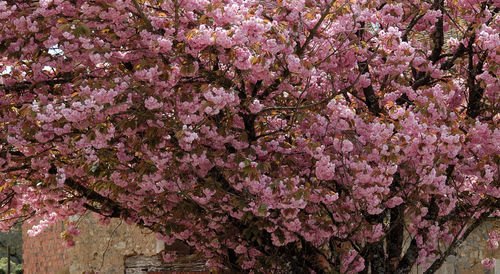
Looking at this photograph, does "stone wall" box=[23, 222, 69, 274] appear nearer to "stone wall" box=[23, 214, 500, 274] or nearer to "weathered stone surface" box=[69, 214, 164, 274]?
"stone wall" box=[23, 214, 500, 274]

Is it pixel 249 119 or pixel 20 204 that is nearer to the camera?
pixel 249 119

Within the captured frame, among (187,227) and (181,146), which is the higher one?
(181,146)

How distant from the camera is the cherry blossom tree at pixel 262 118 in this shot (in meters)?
4.82

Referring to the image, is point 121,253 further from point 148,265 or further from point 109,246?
point 148,265

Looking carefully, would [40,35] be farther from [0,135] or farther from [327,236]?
[327,236]

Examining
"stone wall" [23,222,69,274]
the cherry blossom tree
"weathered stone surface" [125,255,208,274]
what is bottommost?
"stone wall" [23,222,69,274]

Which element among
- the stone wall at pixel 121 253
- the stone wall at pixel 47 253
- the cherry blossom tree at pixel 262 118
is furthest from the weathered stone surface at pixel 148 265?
the cherry blossom tree at pixel 262 118

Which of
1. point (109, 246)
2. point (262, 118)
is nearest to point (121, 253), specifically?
point (109, 246)

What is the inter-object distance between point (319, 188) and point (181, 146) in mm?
1290

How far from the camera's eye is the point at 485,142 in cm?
547

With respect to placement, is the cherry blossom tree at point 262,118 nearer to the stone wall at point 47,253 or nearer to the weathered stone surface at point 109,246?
the weathered stone surface at point 109,246

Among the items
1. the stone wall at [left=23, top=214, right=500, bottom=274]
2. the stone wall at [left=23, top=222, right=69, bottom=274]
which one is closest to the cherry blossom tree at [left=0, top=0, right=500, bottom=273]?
the stone wall at [left=23, top=214, right=500, bottom=274]

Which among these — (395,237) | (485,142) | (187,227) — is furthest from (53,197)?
(485,142)

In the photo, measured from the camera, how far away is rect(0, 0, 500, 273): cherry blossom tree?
4824mm
